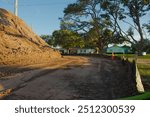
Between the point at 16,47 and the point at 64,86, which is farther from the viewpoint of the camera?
the point at 16,47

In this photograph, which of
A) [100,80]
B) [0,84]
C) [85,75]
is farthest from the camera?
[85,75]

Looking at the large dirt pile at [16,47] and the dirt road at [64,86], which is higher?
the large dirt pile at [16,47]

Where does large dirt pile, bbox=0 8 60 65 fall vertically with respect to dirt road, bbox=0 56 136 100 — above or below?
above

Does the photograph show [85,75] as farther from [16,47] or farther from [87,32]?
[87,32]

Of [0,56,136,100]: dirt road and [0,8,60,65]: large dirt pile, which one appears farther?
[0,8,60,65]: large dirt pile

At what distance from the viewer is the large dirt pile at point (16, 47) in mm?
27805

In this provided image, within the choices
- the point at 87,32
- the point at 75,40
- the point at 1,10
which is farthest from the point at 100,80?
the point at 75,40

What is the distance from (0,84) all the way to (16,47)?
15207mm

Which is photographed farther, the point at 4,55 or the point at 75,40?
the point at 75,40

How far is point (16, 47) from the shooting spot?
3064 cm

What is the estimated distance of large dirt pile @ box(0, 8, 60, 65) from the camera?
27805 mm

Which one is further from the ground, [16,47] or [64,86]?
[16,47]

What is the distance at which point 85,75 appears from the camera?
19.6m

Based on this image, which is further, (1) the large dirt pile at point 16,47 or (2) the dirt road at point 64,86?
(1) the large dirt pile at point 16,47
